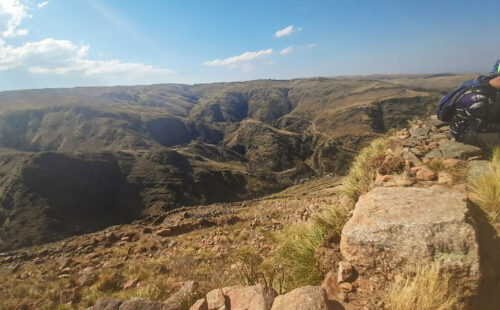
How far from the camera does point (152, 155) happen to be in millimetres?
66562

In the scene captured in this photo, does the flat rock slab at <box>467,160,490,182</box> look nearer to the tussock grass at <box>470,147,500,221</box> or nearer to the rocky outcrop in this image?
the tussock grass at <box>470,147,500,221</box>

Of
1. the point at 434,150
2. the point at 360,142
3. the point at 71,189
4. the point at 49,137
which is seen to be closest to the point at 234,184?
the point at 71,189

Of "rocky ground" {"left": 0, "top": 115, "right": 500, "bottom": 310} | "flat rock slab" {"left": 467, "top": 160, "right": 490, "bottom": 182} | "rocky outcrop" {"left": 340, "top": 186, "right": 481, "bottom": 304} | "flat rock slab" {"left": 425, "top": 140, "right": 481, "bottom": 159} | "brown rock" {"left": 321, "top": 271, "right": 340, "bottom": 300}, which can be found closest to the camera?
"rocky outcrop" {"left": 340, "top": 186, "right": 481, "bottom": 304}

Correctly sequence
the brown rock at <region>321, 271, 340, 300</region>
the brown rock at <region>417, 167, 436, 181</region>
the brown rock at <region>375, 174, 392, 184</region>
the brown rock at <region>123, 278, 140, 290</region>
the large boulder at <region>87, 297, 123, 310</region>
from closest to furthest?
the brown rock at <region>321, 271, 340, 300</region> → the large boulder at <region>87, 297, 123, 310</region> → the brown rock at <region>417, 167, 436, 181</region> → the brown rock at <region>375, 174, 392, 184</region> → the brown rock at <region>123, 278, 140, 290</region>

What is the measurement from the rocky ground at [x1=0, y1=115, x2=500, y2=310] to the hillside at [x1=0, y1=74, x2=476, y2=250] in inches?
327

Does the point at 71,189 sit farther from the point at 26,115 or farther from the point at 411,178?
the point at 26,115

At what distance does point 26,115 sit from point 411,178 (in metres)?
146

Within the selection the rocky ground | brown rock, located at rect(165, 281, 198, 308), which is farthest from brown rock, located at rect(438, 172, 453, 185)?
brown rock, located at rect(165, 281, 198, 308)

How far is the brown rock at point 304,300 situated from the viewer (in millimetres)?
2337

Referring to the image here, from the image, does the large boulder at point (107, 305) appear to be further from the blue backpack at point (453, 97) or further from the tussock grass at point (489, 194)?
the blue backpack at point (453, 97)

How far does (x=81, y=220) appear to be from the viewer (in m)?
42.9

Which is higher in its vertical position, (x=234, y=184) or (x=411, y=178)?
(x=411, y=178)

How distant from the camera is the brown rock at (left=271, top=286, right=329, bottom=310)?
7.67 ft

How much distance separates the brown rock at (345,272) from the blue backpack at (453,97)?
5251 mm
